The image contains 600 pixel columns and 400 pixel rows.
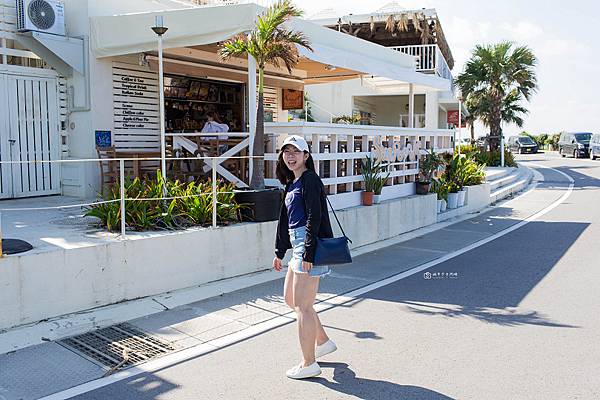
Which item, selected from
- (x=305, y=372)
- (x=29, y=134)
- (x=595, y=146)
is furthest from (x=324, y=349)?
(x=595, y=146)

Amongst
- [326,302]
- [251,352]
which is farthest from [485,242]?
[251,352]

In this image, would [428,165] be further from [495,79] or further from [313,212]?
[495,79]

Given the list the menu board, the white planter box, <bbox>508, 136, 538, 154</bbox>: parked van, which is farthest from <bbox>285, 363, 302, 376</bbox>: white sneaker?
<bbox>508, 136, 538, 154</bbox>: parked van

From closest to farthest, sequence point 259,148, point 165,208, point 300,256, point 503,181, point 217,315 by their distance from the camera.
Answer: point 300,256, point 217,315, point 165,208, point 259,148, point 503,181

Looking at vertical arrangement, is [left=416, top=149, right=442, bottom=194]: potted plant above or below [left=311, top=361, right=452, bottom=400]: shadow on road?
above

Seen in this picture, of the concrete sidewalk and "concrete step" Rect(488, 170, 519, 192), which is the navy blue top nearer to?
the concrete sidewalk

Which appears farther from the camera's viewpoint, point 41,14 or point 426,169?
point 426,169

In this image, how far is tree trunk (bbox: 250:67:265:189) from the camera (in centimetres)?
854

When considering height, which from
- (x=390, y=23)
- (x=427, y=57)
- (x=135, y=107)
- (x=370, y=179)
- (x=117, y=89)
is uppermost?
(x=390, y=23)

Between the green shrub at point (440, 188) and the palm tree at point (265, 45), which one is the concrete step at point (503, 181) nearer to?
the green shrub at point (440, 188)

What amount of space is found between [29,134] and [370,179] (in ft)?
20.6

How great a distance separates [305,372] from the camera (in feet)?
15.4

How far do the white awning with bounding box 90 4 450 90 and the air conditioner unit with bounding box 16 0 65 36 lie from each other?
664mm

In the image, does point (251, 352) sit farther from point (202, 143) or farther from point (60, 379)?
point (202, 143)
